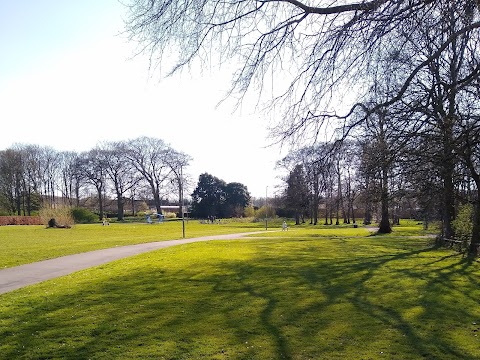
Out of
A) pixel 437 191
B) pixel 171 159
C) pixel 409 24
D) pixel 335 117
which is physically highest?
pixel 171 159

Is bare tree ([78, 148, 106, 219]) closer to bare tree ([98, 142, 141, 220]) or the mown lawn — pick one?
bare tree ([98, 142, 141, 220])

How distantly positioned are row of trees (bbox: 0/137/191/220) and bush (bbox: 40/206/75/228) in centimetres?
1992

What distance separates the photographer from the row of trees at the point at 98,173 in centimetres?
6125

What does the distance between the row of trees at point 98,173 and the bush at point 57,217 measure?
65.4 ft

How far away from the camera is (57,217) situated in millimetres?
41688

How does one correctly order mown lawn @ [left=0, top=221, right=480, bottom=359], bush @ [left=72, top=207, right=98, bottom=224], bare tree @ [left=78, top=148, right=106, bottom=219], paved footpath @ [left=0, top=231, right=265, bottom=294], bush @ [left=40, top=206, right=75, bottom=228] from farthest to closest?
bare tree @ [left=78, top=148, right=106, bottom=219], bush @ [left=72, top=207, right=98, bottom=224], bush @ [left=40, top=206, right=75, bottom=228], paved footpath @ [left=0, top=231, right=265, bottom=294], mown lawn @ [left=0, top=221, right=480, bottom=359]

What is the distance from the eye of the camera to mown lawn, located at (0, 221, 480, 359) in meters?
5.01

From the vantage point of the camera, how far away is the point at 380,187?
1436 centimetres

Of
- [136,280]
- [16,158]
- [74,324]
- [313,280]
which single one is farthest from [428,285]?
[16,158]

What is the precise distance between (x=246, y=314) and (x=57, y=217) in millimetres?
39866

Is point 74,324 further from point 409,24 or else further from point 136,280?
point 409,24

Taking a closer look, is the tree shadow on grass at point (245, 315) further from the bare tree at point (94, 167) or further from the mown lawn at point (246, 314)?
the bare tree at point (94, 167)

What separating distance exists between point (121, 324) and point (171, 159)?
61.9 m

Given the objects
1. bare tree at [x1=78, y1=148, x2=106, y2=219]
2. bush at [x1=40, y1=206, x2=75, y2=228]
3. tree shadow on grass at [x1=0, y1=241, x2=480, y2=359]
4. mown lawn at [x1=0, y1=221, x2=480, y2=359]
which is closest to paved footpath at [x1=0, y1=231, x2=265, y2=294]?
mown lawn at [x1=0, y1=221, x2=480, y2=359]
